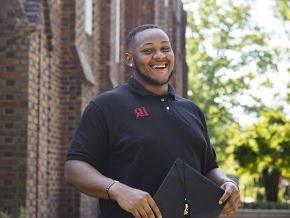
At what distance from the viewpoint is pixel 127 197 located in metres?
2.78

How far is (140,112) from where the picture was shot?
3082 mm

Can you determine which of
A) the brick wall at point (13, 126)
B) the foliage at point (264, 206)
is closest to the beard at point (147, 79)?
the brick wall at point (13, 126)

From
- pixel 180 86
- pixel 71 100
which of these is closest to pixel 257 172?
pixel 180 86

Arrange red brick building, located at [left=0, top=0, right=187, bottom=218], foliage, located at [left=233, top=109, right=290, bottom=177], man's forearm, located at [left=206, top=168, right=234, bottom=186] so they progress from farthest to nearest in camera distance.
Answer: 1. foliage, located at [left=233, top=109, right=290, bottom=177]
2. red brick building, located at [left=0, top=0, right=187, bottom=218]
3. man's forearm, located at [left=206, top=168, right=234, bottom=186]

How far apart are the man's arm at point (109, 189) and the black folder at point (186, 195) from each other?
4.0 inches

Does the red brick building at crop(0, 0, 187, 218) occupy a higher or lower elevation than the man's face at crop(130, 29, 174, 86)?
lower

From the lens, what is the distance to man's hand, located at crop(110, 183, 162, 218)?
9.02 feet

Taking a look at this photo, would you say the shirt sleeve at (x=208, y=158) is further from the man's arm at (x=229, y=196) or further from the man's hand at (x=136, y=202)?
the man's hand at (x=136, y=202)

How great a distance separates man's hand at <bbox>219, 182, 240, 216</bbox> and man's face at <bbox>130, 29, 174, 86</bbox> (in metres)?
0.52

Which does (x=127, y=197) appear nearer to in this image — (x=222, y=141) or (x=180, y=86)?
(x=180, y=86)

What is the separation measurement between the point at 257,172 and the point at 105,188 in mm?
23184

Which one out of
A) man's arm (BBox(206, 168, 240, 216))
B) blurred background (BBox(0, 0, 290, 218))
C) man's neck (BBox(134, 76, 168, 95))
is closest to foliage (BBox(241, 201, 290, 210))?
blurred background (BBox(0, 0, 290, 218))

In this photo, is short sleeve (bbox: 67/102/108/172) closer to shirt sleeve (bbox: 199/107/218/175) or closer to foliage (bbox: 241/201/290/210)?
shirt sleeve (bbox: 199/107/218/175)

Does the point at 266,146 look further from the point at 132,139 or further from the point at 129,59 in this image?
the point at 132,139
